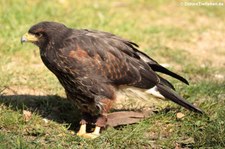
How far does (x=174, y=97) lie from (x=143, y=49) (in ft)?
9.62

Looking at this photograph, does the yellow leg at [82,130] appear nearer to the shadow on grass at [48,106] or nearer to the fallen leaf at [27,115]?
the shadow on grass at [48,106]

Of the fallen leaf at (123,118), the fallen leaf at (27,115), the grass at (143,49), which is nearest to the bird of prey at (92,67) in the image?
the fallen leaf at (123,118)

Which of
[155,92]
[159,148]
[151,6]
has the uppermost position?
[151,6]

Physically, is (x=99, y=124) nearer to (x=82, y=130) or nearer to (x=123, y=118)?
(x=82, y=130)

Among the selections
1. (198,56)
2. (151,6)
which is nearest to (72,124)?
(198,56)

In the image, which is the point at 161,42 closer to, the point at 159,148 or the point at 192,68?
the point at 192,68

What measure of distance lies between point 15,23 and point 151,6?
137 inches

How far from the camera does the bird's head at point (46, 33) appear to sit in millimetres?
5868

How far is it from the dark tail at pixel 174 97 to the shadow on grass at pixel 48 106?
1.11 m

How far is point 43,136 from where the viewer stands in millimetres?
5711

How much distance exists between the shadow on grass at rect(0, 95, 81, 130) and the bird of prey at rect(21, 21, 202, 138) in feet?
1.04

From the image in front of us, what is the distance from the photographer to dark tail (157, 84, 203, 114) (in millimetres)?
6219

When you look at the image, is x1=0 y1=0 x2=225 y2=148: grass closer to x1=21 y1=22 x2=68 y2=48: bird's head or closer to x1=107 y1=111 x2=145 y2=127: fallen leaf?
x1=107 y1=111 x2=145 y2=127: fallen leaf

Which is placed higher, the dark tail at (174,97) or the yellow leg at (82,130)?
the dark tail at (174,97)
